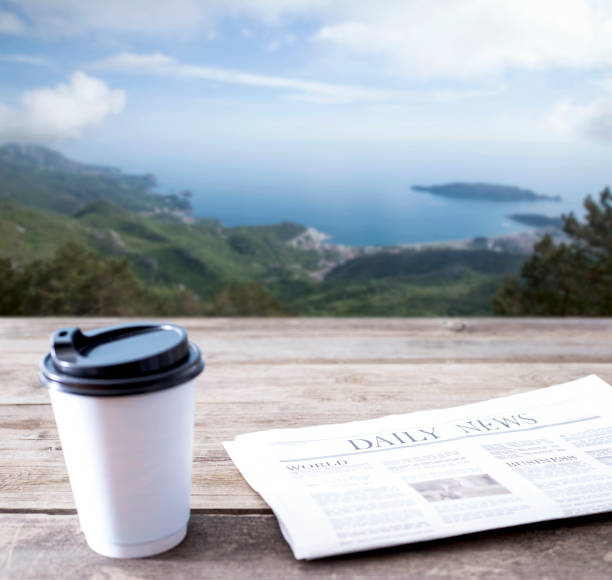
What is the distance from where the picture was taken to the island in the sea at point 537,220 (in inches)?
175

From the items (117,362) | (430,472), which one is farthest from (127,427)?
(430,472)

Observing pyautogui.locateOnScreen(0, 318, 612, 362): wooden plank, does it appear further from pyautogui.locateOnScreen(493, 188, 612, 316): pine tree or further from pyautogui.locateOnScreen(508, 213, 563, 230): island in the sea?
pyautogui.locateOnScreen(508, 213, 563, 230): island in the sea

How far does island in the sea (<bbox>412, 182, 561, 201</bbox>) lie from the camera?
4648 millimetres

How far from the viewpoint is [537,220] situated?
183 inches

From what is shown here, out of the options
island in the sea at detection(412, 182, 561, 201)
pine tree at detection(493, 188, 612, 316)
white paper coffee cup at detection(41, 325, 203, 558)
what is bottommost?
pine tree at detection(493, 188, 612, 316)

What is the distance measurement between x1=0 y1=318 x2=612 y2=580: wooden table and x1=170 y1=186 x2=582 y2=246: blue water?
138 inches

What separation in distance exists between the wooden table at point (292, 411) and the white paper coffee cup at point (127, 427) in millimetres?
13

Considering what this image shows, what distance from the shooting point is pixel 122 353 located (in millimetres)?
324

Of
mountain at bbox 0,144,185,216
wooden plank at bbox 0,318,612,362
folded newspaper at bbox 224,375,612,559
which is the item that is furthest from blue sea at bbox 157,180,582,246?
folded newspaper at bbox 224,375,612,559

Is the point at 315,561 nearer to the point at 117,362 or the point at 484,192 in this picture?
the point at 117,362

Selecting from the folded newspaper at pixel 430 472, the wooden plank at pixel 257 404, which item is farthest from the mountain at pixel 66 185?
the folded newspaper at pixel 430 472

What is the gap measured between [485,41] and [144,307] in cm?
309

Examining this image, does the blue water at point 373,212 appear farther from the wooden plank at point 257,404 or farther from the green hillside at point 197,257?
the wooden plank at point 257,404

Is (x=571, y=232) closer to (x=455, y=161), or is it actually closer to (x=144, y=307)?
(x=455, y=161)
